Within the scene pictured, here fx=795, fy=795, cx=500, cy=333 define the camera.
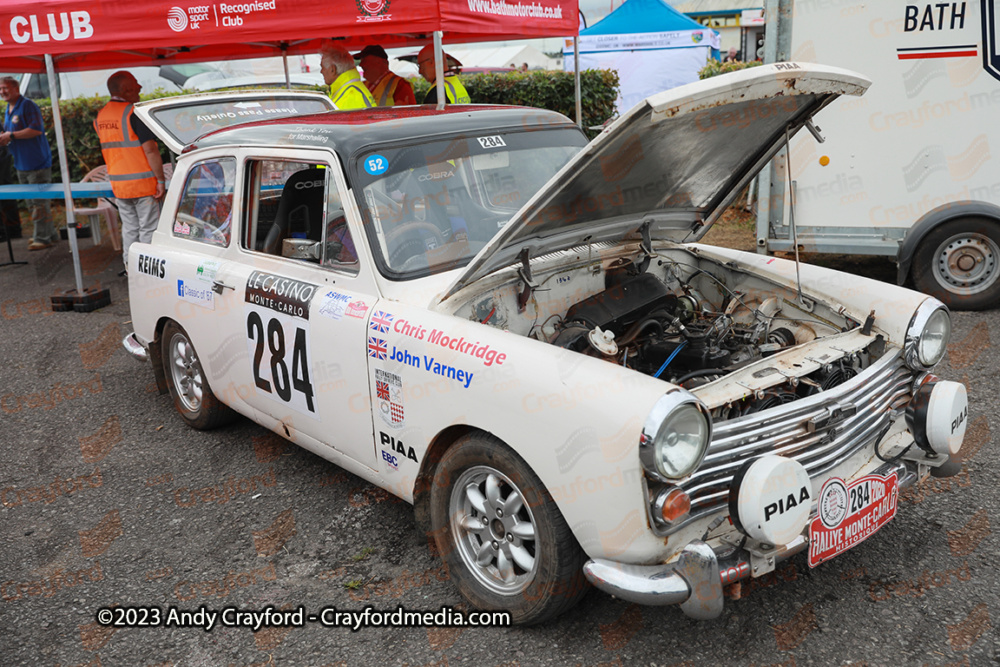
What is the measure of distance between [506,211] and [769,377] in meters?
1.46

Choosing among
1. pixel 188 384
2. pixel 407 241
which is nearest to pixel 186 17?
pixel 188 384

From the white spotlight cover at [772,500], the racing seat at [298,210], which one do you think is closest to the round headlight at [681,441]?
the white spotlight cover at [772,500]

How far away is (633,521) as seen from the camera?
2371mm

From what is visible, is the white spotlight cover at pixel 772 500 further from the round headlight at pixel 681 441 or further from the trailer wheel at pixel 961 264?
the trailer wheel at pixel 961 264

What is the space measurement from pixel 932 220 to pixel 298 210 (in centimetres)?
496

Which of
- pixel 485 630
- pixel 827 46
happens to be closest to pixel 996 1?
pixel 827 46

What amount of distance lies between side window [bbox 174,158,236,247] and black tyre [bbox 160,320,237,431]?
0.61 m

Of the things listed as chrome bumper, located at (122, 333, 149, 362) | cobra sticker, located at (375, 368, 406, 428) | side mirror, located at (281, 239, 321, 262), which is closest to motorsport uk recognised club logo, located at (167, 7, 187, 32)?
chrome bumper, located at (122, 333, 149, 362)

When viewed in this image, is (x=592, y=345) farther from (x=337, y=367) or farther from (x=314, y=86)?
(x=314, y=86)

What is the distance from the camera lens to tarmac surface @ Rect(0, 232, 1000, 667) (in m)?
2.79

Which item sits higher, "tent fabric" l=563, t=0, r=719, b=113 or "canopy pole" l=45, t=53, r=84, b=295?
"tent fabric" l=563, t=0, r=719, b=113

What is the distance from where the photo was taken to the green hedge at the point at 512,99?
12.2 meters

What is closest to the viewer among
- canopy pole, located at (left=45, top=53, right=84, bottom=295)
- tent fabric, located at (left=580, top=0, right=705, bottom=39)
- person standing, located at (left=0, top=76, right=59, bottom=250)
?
canopy pole, located at (left=45, top=53, right=84, bottom=295)

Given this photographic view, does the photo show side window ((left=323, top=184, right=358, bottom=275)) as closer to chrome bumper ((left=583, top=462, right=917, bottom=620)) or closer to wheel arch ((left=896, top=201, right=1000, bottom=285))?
chrome bumper ((left=583, top=462, right=917, bottom=620))
